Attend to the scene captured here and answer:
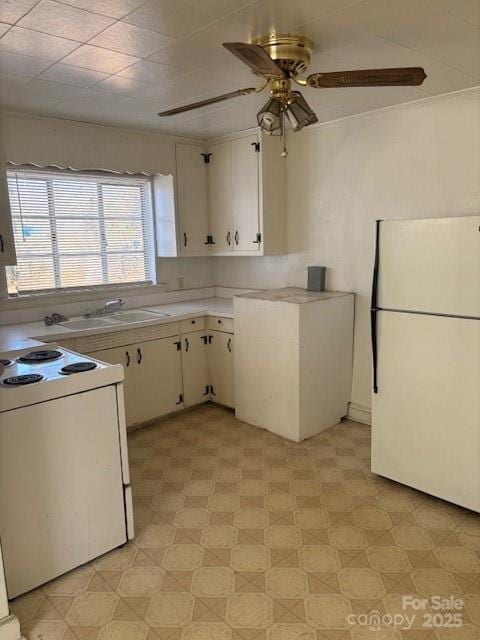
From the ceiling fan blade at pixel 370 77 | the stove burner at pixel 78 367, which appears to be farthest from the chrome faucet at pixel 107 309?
the ceiling fan blade at pixel 370 77

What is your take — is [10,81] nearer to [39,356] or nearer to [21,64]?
[21,64]

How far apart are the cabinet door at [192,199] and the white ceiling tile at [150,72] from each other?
1.61 m

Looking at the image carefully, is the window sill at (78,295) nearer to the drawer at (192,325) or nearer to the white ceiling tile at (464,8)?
the drawer at (192,325)

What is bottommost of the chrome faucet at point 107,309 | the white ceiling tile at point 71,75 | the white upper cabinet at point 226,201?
the chrome faucet at point 107,309

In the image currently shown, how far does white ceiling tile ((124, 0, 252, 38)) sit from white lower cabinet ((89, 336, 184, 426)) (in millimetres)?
2166

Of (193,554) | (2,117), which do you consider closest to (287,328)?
(193,554)

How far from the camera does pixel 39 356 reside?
249cm

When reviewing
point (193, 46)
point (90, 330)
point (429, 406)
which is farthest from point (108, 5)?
point (429, 406)

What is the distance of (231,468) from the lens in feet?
10.2

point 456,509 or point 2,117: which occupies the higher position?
point 2,117

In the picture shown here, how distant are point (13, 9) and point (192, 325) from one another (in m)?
2.58

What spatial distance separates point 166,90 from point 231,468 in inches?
96.1

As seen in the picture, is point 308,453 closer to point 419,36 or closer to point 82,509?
point 82,509

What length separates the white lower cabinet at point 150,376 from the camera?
3.56m
